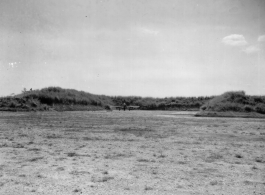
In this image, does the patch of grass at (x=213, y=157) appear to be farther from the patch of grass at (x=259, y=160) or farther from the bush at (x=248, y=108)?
the bush at (x=248, y=108)

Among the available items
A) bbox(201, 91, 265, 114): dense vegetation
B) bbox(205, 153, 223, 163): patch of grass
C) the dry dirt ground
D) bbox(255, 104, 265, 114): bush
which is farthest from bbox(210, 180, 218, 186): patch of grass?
bbox(255, 104, 265, 114): bush

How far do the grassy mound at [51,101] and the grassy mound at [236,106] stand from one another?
18537 mm

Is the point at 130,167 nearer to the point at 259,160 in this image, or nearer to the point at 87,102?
the point at 259,160

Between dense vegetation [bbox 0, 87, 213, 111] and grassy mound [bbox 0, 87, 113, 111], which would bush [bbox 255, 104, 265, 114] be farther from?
grassy mound [bbox 0, 87, 113, 111]

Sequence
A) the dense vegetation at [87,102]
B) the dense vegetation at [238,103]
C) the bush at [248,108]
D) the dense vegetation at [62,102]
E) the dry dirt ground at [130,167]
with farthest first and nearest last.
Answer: the dense vegetation at [62,102] < the dense vegetation at [87,102] < the dense vegetation at [238,103] < the bush at [248,108] < the dry dirt ground at [130,167]

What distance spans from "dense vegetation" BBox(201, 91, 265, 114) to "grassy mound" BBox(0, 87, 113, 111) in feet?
62.0

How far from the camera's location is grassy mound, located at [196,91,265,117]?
72.4 ft

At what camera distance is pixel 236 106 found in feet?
75.0

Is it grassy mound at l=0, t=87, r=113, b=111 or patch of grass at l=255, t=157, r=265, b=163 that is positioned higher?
grassy mound at l=0, t=87, r=113, b=111

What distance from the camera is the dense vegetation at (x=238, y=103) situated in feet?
73.3

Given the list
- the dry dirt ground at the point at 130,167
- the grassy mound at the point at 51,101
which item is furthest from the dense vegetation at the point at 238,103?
the grassy mound at the point at 51,101

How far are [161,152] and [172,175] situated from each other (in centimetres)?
202

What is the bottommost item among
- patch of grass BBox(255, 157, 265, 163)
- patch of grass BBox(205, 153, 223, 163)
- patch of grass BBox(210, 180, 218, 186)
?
patch of grass BBox(210, 180, 218, 186)

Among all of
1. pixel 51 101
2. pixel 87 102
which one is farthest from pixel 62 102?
pixel 87 102
